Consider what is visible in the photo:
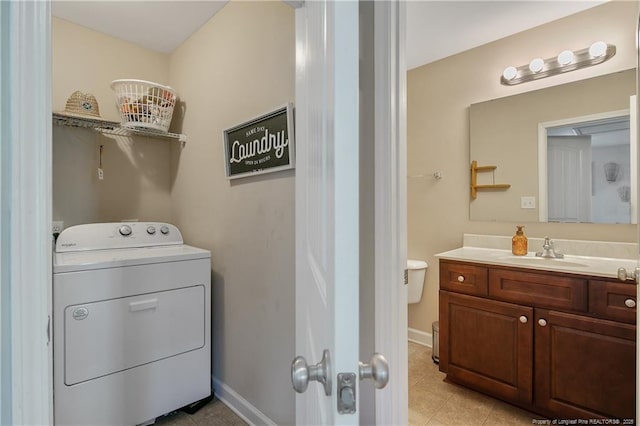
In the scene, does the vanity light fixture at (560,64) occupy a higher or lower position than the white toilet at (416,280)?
higher

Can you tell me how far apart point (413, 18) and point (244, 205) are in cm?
164

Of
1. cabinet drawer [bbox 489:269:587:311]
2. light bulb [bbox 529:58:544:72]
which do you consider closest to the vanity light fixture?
light bulb [bbox 529:58:544:72]

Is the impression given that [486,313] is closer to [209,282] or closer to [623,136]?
[623,136]

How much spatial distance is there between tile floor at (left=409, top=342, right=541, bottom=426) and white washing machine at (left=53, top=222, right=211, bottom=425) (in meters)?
1.29

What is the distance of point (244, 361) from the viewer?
1748mm

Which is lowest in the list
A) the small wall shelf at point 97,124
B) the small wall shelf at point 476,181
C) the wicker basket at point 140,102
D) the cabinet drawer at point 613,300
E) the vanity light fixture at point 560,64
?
the cabinet drawer at point 613,300

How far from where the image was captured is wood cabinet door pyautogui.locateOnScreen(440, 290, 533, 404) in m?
1.75

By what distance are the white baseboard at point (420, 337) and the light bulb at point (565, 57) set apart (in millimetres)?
2249

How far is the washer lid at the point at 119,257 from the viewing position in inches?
57.0

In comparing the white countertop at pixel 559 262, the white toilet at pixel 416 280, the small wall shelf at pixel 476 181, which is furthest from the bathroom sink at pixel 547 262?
the white toilet at pixel 416 280

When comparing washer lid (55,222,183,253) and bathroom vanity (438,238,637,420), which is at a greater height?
washer lid (55,222,183,253)

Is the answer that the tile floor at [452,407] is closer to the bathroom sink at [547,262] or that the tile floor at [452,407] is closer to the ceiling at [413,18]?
the bathroom sink at [547,262]

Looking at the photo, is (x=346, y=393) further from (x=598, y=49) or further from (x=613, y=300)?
(x=598, y=49)

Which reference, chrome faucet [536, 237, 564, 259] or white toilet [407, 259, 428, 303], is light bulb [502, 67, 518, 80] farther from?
white toilet [407, 259, 428, 303]
